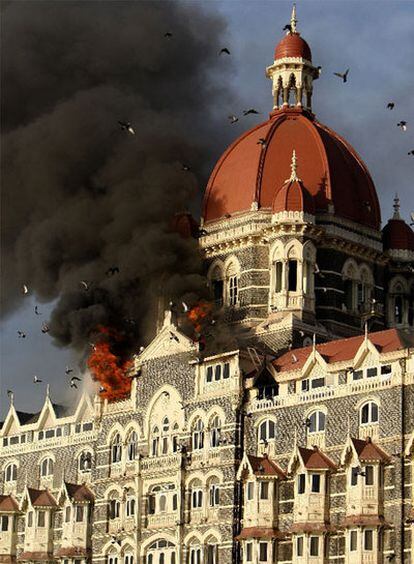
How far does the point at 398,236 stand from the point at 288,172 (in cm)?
850

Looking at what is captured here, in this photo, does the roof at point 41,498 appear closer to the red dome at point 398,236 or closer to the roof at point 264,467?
the roof at point 264,467

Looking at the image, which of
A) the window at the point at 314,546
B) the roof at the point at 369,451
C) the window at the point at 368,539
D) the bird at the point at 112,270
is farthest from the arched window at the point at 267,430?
the bird at the point at 112,270

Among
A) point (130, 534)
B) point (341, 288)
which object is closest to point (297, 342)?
point (341, 288)

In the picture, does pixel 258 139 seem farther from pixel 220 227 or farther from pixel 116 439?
pixel 116 439

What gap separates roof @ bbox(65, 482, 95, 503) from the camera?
11438 centimetres

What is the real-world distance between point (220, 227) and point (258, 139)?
6.22m

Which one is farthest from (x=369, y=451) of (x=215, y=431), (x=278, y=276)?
(x=278, y=276)

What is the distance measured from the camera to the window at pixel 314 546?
99000 millimetres

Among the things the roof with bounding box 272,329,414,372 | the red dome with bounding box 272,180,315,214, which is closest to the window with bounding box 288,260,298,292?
the red dome with bounding box 272,180,315,214

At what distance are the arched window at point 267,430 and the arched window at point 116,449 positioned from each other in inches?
468

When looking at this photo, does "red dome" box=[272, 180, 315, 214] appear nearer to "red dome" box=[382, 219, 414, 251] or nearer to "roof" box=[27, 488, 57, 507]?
"red dome" box=[382, 219, 414, 251]

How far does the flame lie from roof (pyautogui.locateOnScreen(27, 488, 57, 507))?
728 cm

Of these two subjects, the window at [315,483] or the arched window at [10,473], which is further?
the arched window at [10,473]

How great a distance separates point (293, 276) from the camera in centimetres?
11538
